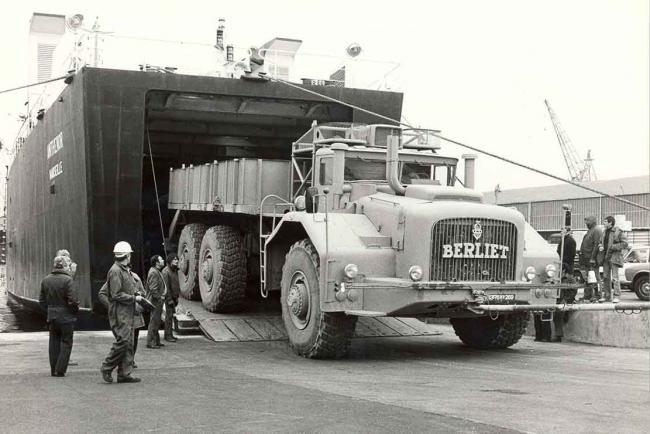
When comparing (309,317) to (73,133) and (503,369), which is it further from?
(73,133)

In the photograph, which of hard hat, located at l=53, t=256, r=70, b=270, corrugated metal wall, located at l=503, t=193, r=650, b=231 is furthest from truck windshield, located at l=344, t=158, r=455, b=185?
corrugated metal wall, located at l=503, t=193, r=650, b=231

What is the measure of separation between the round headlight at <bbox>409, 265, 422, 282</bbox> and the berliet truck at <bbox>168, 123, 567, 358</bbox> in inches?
0.5

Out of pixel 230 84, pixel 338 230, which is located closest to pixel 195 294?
pixel 230 84

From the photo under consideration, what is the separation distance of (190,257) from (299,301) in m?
5.13

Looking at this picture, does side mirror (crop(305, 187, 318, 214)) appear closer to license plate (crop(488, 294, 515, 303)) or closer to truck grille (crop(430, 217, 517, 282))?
truck grille (crop(430, 217, 517, 282))

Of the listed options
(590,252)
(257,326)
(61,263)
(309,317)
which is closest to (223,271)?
(257,326)

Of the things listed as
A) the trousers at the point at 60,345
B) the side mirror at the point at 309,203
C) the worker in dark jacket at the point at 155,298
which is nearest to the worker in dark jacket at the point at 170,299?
the worker in dark jacket at the point at 155,298

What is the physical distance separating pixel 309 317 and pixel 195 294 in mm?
5193

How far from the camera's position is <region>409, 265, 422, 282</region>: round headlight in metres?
10.4

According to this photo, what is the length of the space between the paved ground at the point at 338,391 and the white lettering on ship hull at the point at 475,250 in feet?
4.40

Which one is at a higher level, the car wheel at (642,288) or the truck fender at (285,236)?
the truck fender at (285,236)

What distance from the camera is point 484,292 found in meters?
10.5

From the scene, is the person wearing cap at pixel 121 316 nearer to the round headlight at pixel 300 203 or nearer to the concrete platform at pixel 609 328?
the round headlight at pixel 300 203

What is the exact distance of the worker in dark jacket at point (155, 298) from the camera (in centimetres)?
1270
